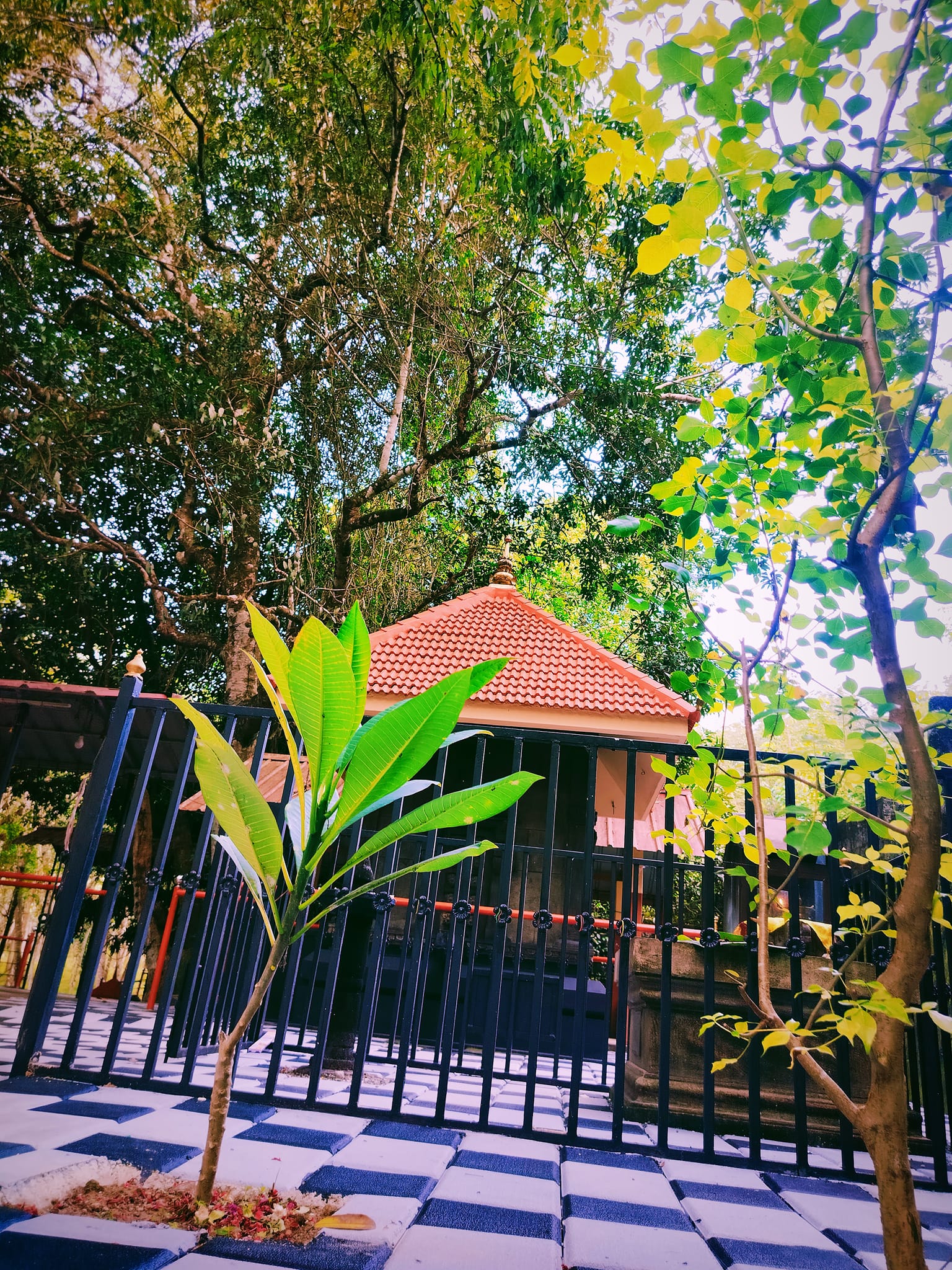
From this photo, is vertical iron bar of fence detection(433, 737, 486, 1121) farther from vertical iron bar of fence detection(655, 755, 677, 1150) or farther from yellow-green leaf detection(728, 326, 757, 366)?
yellow-green leaf detection(728, 326, 757, 366)

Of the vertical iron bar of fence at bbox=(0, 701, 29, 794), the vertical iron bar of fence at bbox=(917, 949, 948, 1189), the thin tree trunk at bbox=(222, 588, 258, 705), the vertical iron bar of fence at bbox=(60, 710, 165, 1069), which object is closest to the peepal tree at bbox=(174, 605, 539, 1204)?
the vertical iron bar of fence at bbox=(60, 710, 165, 1069)

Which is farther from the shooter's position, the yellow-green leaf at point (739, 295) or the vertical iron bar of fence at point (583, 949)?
the vertical iron bar of fence at point (583, 949)

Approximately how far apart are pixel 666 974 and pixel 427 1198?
4.32 feet

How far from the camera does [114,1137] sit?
Answer: 2184 mm

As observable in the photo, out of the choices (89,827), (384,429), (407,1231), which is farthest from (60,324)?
(407,1231)

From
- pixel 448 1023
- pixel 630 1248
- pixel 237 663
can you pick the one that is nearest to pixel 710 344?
pixel 630 1248

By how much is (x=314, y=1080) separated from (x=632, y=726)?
549cm

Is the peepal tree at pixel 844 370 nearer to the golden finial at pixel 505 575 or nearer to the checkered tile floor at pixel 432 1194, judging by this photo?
the checkered tile floor at pixel 432 1194

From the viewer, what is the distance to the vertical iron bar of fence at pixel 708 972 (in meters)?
2.66

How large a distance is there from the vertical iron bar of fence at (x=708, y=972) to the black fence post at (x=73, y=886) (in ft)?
8.48

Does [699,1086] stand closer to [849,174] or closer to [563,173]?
[849,174]

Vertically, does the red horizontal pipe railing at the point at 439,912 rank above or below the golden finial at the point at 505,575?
below


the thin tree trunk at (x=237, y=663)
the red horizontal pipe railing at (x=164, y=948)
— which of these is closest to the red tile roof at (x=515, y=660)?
the thin tree trunk at (x=237, y=663)

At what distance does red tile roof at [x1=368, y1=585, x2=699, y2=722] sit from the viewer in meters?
7.91
